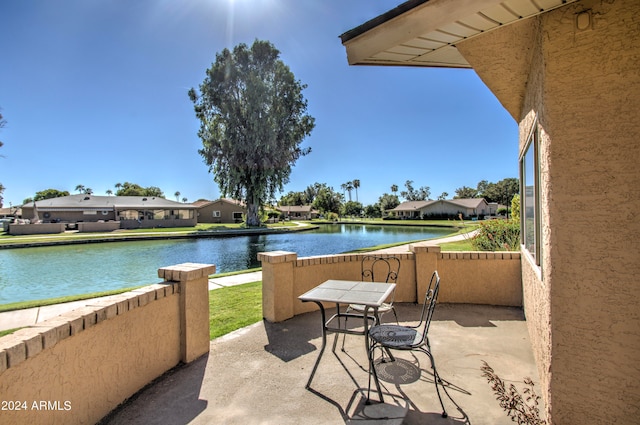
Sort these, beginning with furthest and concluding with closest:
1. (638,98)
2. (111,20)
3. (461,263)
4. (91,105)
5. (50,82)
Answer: (91,105), (50,82), (111,20), (461,263), (638,98)

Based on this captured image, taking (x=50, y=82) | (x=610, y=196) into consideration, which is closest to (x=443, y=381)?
(x=610, y=196)

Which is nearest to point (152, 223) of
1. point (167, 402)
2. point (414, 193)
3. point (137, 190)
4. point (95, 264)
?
point (95, 264)

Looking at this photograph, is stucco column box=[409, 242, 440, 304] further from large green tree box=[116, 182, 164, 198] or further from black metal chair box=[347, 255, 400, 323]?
large green tree box=[116, 182, 164, 198]

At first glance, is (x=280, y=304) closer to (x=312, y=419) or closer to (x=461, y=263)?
(x=312, y=419)

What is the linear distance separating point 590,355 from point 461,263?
10.7ft

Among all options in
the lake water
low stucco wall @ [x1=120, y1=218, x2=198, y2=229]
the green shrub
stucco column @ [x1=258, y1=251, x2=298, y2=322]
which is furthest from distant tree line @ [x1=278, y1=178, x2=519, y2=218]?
stucco column @ [x1=258, y1=251, x2=298, y2=322]

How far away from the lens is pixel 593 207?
192 centimetres

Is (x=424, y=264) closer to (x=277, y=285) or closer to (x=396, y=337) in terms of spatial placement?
(x=277, y=285)

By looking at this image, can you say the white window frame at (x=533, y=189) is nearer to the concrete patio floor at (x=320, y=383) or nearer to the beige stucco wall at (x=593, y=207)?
the beige stucco wall at (x=593, y=207)

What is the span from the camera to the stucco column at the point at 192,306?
3199 mm

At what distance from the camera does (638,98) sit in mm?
1830

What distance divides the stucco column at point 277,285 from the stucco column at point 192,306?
1.07 meters

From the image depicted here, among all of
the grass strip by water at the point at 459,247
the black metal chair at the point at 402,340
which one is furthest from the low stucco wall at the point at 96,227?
the black metal chair at the point at 402,340

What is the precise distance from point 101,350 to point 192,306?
0.98m
